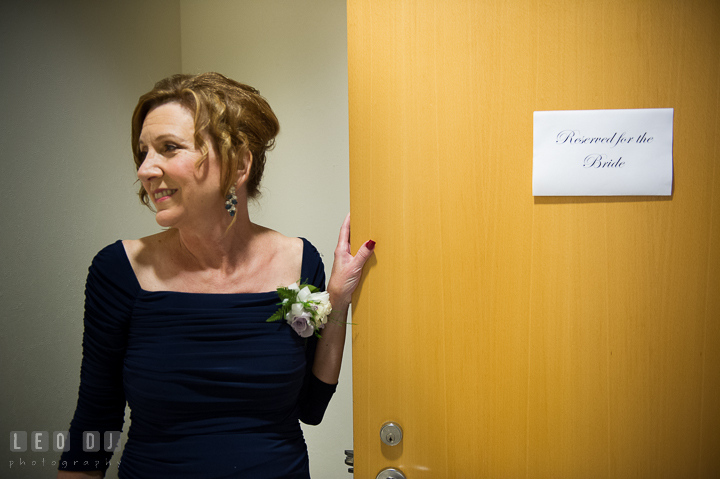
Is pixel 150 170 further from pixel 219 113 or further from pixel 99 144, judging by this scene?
pixel 99 144

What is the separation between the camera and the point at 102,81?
4.58 feet

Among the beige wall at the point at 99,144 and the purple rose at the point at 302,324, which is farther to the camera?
the beige wall at the point at 99,144

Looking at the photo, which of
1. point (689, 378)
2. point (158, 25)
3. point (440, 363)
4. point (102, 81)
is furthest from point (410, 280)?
point (158, 25)

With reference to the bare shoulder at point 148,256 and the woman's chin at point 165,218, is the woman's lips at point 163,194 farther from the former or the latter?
the bare shoulder at point 148,256

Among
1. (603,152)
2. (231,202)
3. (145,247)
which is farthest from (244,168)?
(603,152)

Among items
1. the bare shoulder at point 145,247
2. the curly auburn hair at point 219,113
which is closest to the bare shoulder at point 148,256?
the bare shoulder at point 145,247

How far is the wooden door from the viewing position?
90 centimetres

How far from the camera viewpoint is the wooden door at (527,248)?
90cm

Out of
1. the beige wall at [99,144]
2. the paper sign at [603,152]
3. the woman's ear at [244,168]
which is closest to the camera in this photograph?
the paper sign at [603,152]

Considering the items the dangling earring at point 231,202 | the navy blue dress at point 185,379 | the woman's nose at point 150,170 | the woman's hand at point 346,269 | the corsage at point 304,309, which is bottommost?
the navy blue dress at point 185,379

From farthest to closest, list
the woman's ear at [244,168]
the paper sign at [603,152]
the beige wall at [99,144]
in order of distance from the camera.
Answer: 1. the beige wall at [99,144]
2. the woman's ear at [244,168]
3. the paper sign at [603,152]

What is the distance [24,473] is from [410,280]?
112cm

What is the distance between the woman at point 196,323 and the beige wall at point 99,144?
1.03 ft

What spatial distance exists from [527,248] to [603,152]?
243 millimetres
